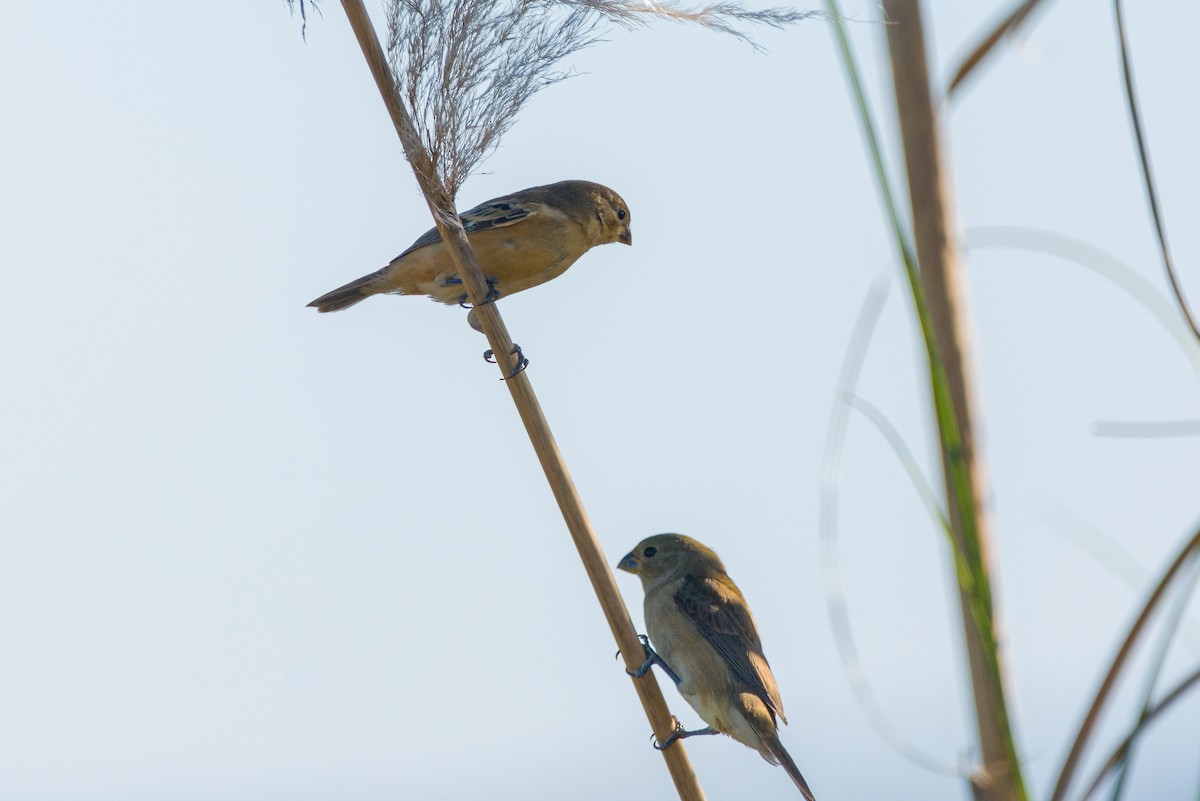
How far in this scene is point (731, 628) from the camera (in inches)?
173

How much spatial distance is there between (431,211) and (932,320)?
155 cm

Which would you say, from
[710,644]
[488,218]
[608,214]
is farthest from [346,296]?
[710,644]

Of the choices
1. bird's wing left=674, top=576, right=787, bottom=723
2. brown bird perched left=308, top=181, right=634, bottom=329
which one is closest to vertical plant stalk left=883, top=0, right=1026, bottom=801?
brown bird perched left=308, top=181, right=634, bottom=329

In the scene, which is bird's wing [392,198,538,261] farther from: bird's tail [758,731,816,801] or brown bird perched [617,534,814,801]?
bird's tail [758,731,816,801]

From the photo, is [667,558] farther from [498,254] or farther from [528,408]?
[528,408]

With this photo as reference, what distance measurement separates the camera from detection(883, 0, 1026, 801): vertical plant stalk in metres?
0.93

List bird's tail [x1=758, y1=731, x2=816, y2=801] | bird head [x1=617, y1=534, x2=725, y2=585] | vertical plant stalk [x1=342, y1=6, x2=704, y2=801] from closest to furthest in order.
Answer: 1. vertical plant stalk [x1=342, y1=6, x2=704, y2=801]
2. bird's tail [x1=758, y1=731, x2=816, y2=801]
3. bird head [x1=617, y1=534, x2=725, y2=585]

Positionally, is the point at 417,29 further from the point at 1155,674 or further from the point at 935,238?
the point at 1155,674

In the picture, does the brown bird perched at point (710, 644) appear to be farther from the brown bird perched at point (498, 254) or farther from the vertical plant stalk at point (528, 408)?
the vertical plant stalk at point (528, 408)

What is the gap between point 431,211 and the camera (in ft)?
8.13

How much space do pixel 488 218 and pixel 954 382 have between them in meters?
3.44

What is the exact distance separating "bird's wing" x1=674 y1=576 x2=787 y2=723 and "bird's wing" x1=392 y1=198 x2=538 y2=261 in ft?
5.00

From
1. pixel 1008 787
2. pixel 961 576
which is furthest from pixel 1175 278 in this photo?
pixel 1008 787

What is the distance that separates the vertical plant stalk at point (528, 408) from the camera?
2357mm
